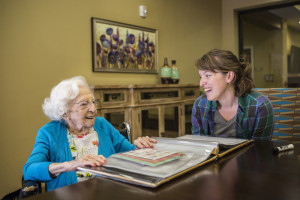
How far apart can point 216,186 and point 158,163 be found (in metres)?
0.18

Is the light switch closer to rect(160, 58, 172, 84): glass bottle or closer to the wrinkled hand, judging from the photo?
rect(160, 58, 172, 84): glass bottle

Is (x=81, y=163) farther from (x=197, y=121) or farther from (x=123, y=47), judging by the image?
(x=123, y=47)

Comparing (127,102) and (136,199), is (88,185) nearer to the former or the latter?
(136,199)

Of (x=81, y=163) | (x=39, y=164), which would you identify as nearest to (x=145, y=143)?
(x=81, y=163)

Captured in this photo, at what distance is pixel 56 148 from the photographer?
1.30 m

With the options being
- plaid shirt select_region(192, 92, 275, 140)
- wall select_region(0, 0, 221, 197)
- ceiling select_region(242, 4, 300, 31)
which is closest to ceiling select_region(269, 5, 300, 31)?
ceiling select_region(242, 4, 300, 31)

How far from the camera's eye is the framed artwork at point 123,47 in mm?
3244

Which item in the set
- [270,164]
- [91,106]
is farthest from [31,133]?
[270,164]

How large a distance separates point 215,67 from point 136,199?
1.20 m

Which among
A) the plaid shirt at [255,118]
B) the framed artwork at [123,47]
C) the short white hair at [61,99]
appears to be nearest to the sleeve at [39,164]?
the short white hair at [61,99]

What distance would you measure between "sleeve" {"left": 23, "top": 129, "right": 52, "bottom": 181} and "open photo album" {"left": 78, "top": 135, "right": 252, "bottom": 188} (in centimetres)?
29

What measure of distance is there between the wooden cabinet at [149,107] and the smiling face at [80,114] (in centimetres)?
128

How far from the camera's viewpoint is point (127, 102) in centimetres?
305

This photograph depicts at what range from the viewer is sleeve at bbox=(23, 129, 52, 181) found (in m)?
1.08
